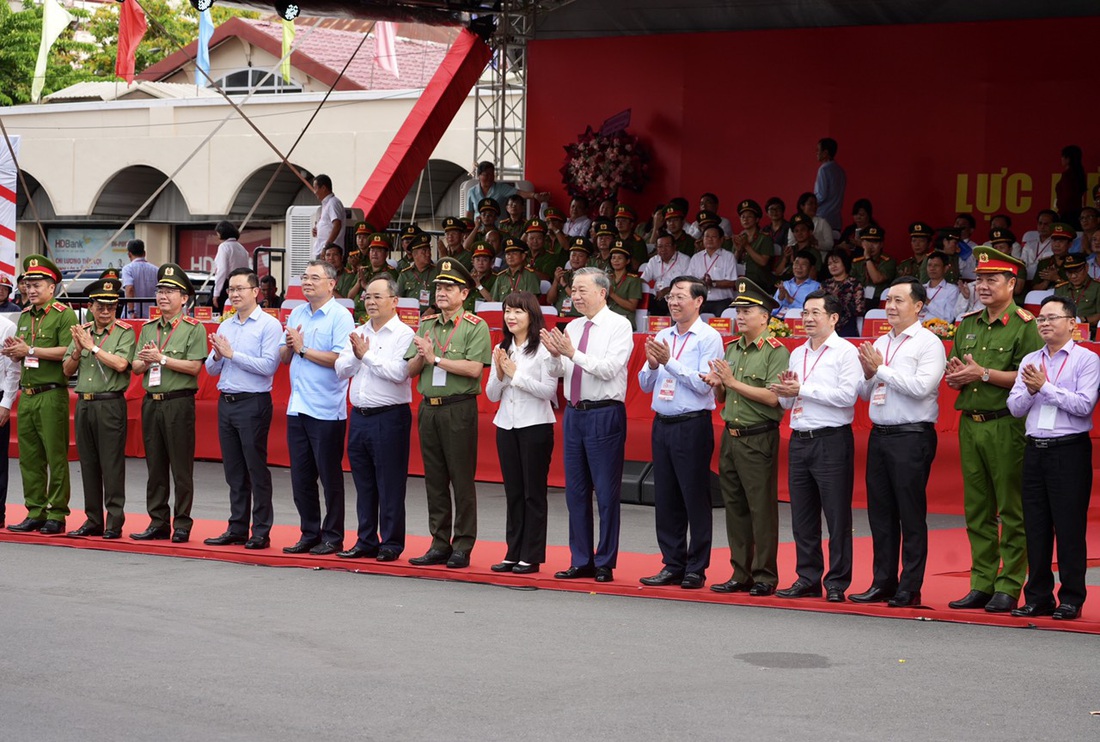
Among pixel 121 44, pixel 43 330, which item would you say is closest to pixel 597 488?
pixel 43 330

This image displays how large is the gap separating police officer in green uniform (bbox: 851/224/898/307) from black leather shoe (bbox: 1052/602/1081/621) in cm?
749

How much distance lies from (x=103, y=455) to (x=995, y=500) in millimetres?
5953

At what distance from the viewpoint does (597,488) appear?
8.96m

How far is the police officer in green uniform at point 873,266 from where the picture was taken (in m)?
14.9

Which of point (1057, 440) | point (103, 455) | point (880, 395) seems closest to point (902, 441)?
point (880, 395)

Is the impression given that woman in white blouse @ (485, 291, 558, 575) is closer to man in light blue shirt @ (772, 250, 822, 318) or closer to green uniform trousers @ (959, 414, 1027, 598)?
green uniform trousers @ (959, 414, 1027, 598)

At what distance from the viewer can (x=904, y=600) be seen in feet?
26.2

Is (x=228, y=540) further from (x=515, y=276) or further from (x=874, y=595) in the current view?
(x=515, y=276)

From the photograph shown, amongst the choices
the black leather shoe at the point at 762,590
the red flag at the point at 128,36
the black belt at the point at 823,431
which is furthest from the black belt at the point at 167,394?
the red flag at the point at 128,36

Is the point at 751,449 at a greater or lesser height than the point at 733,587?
greater

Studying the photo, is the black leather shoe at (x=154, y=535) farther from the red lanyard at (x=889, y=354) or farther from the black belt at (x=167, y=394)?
the red lanyard at (x=889, y=354)

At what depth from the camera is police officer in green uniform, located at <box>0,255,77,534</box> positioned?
10430mm

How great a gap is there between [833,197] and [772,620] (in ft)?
34.4

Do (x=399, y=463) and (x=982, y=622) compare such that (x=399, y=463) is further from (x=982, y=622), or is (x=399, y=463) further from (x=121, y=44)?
(x=121, y=44)
